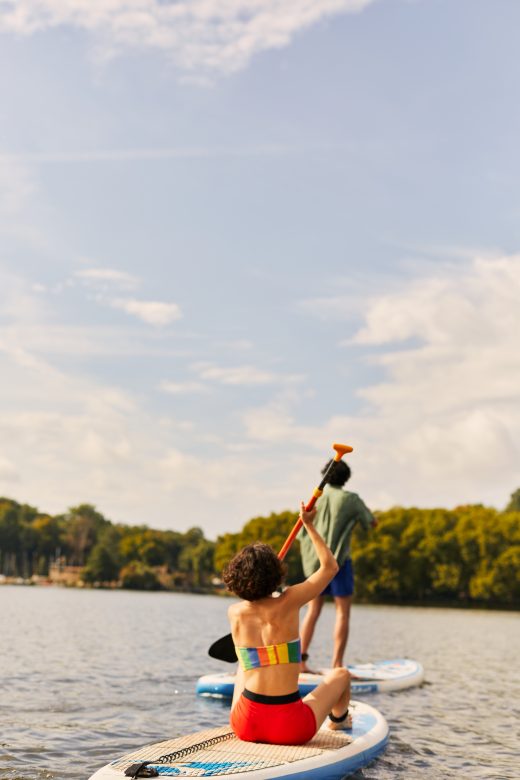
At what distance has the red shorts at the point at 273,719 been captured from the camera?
6605mm

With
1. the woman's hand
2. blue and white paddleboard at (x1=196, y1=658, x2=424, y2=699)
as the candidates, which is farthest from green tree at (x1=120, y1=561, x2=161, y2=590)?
the woman's hand

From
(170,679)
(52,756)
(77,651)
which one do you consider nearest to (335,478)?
(52,756)

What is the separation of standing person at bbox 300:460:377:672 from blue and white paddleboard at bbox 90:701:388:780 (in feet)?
11.4

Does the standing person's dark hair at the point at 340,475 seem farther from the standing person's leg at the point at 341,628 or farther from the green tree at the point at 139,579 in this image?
the green tree at the point at 139,579

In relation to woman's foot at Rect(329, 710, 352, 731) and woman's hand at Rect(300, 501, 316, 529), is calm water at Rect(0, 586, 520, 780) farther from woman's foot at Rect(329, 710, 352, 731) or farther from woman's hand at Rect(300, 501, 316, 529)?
woman's hand at Rect(300, 501, 316, 529)

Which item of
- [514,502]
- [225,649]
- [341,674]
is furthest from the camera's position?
[514,502]

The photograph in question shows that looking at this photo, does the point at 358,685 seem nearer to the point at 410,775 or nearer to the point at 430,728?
the point at 430,728

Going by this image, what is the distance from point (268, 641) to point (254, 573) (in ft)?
1.89

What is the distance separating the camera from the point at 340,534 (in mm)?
11234

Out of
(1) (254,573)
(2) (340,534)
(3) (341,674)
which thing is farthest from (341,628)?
(1) (254,573)

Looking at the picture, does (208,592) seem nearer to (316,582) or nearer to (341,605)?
(341,605)

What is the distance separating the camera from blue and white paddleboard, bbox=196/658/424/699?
1188 cm

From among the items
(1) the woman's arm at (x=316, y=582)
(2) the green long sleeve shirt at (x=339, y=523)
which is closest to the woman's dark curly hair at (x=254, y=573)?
(1) the woman's arm at (x=316, y=582)

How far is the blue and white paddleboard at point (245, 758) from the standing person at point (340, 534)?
3486 millimetres
